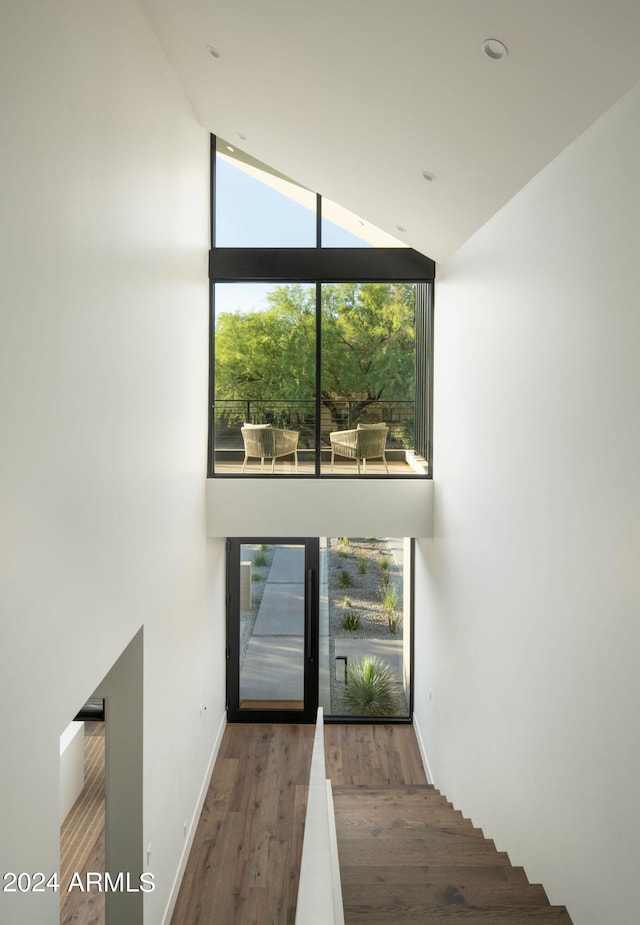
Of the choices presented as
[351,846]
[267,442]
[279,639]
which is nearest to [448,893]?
[351,846]

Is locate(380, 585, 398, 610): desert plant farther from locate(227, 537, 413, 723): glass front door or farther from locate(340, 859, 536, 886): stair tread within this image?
locate(340, 859, 536, 886): stair tread

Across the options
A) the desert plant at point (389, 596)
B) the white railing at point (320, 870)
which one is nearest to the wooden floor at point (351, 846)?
the white railing at point (320, 870)

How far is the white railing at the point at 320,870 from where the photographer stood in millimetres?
2098

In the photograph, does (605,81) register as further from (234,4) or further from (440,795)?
(440,795)

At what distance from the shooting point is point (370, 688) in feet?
24.2

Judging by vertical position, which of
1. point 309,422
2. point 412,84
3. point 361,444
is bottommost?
point 361,444

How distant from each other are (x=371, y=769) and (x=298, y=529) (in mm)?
2561

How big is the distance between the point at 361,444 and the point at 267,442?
36.0 inches

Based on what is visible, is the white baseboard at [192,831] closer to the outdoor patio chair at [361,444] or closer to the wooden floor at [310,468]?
the wooden floor at [310,468]

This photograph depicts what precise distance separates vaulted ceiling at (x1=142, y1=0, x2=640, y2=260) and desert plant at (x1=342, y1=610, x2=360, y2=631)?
4.04 m

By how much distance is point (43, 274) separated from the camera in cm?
224

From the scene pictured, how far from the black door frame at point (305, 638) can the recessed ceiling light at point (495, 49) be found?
16.9ft

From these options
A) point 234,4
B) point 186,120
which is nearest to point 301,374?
point 186,120

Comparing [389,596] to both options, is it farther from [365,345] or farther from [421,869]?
[421,869]
